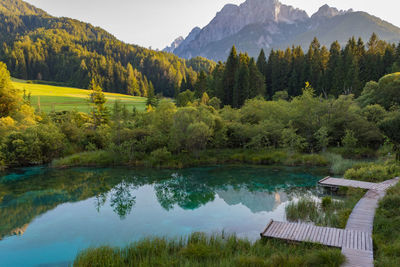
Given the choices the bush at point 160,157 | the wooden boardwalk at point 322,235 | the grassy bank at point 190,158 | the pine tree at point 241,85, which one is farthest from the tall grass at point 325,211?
the pine tree at point 241,85

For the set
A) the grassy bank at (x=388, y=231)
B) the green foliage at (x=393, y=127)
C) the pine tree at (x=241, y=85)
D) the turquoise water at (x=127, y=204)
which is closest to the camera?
the grassy bank at (x=388, y=231)

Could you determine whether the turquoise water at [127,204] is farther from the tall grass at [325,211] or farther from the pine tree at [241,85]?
the pine tree at [241,85]

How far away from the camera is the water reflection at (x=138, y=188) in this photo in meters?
17.5

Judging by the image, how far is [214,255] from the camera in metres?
9.14

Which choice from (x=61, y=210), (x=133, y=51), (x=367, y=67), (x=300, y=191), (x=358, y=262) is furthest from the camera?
(x=133, y=51)

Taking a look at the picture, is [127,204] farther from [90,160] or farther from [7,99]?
[7,99]

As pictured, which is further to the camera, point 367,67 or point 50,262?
point 367,67

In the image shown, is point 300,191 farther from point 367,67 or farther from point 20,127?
point 367,67

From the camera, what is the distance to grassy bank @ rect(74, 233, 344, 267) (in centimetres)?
805

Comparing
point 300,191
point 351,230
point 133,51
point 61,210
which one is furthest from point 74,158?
point 133,51

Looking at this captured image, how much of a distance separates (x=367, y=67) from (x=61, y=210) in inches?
2149

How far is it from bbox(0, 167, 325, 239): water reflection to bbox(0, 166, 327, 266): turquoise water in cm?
6

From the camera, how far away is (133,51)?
146 metres

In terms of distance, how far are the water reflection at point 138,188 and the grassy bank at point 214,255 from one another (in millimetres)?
6591
